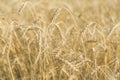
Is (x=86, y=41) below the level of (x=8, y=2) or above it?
below

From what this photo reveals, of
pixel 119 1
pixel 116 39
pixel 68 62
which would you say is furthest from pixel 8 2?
pixel 68 62

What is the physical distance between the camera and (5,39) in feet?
9.06

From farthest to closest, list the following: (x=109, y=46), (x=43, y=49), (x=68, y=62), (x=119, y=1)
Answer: (x=119, y=1) < (x=109, y=46) < (x=43, y=49) < (x=68, y=62)

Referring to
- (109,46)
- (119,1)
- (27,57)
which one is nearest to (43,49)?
(27,57)

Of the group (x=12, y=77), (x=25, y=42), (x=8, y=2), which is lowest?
(x=12, y=77)

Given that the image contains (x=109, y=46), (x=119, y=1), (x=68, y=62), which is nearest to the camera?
(x=68, y=62)

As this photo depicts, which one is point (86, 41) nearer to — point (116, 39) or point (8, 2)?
point (116, 39)

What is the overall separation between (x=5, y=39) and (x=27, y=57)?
0.56 ft

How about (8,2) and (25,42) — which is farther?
(8,2)

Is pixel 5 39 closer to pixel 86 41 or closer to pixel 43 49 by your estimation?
pixel 43 49

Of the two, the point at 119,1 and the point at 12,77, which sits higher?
the point at 119,1

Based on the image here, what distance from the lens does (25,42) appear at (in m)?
2.84

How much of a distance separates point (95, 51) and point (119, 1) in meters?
3.02

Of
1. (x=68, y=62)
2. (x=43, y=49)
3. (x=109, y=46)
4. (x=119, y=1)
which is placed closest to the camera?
(x=68, y=62)
